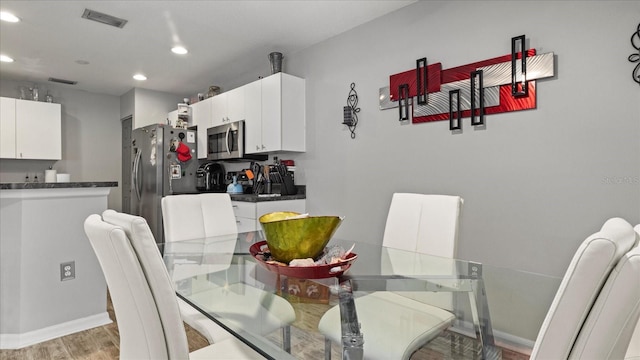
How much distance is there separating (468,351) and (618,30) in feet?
6.24

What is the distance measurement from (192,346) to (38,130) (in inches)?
161

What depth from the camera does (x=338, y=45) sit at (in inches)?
132

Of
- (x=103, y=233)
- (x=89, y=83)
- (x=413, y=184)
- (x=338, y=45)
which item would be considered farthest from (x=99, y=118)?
(x=103, y=233)

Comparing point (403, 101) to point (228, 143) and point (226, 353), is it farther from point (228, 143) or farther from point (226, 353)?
point (226, 353)

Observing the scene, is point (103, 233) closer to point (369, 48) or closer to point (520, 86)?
point (520, 86)

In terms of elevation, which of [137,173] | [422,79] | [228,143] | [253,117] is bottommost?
[137,173]

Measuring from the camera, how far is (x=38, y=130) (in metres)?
4.64

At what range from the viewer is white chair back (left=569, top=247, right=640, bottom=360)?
55 centimetres

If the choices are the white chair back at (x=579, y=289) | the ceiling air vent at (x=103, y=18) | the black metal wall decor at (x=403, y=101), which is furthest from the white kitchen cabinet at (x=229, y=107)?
the white chair back at (x=579, y=289)

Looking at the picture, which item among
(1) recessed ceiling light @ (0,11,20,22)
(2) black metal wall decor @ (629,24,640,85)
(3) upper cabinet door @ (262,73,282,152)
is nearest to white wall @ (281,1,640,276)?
(2) black metal wall decor @ (629,24,640,85)

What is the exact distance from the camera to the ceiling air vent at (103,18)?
289cm

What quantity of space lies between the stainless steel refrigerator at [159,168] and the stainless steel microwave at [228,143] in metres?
0.33

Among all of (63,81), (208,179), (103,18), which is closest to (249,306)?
(103,18)

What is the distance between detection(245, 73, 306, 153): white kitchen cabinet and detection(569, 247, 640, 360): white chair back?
A: 3.08 m
